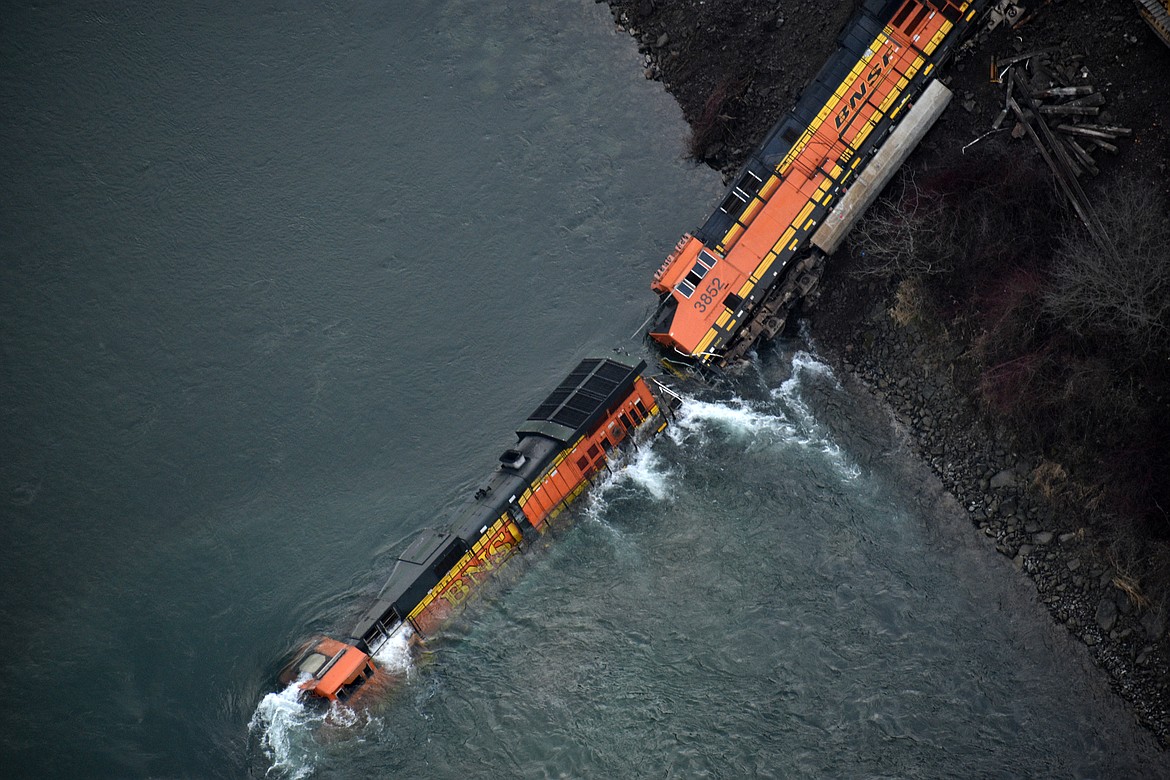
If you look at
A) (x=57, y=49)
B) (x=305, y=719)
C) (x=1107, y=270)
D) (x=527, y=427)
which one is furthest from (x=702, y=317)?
(x=57, y=49)

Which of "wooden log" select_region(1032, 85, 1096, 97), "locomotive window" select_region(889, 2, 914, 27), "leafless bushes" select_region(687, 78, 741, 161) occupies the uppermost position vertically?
"leafless bushes" select_region(687, 78, 741, 161)

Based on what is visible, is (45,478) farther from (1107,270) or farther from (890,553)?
(1107,270)

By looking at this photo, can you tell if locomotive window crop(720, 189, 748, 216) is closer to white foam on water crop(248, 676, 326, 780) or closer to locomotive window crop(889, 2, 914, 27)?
locomotive window crop(889, 2, 914, 27)

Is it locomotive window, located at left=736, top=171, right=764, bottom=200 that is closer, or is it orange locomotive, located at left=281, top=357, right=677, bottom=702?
orange locomotive, located at left=281, top=357, right=677, bottom=702

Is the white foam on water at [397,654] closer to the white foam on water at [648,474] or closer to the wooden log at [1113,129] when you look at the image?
the white foam on water at [648,474]

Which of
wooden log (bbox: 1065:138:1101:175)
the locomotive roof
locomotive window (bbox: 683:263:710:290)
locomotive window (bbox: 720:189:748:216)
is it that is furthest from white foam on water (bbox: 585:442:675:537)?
wooden log (bbox: 1065:138:1101:175)

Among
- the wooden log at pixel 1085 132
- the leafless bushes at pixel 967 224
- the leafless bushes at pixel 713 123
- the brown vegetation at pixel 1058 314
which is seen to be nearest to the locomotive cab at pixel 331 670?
the brown vegetation at pixel 1058 314

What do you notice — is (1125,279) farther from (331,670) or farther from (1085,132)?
(331,670)
